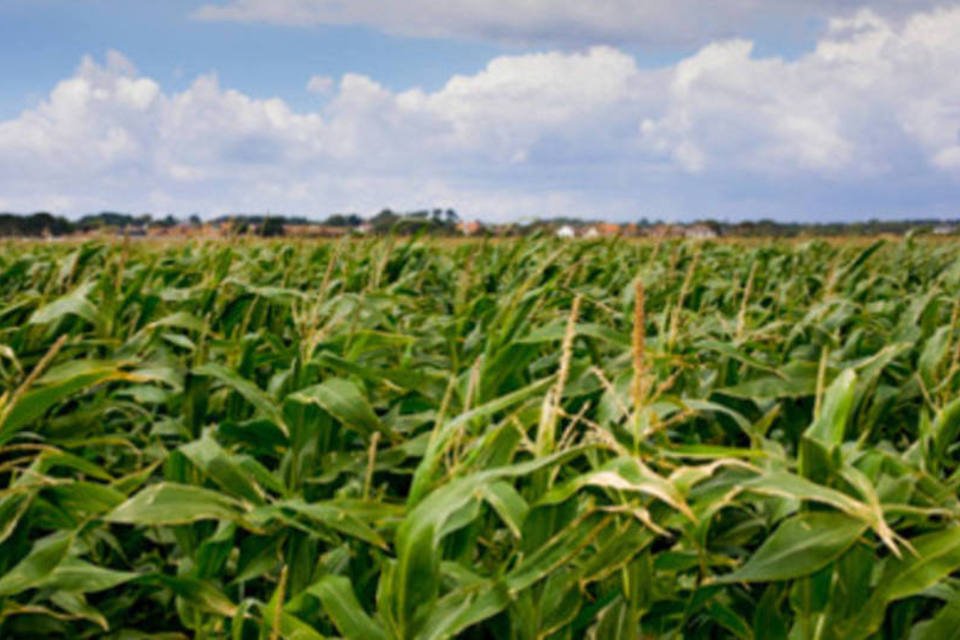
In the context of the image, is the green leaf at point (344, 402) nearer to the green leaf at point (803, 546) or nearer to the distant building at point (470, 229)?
the green leaf at point (803, 546)

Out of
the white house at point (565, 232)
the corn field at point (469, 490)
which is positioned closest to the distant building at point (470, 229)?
the white house at point (565, 232)

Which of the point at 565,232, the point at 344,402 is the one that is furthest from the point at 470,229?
the point at 344,402

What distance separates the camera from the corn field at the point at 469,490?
1622 millimetres

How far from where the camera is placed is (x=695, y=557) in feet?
6.08

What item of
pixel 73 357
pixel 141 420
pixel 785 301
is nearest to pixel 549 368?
pixel 141 420

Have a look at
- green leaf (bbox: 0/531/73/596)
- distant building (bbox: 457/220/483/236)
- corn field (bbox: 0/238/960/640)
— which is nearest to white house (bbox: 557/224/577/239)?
distant building (bbox: 457/220/483/236)

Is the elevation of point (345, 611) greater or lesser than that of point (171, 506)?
lesser

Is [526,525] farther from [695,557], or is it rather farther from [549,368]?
[549,368]

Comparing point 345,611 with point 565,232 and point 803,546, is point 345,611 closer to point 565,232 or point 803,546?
point 803,546

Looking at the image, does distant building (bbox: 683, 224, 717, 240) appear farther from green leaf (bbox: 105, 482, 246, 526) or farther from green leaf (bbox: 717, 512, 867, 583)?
green leaf (bbox: 717, 512, 867, 583)

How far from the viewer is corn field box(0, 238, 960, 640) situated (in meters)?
1.62

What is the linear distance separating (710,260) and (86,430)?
698 cm

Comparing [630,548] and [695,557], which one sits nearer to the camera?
[630,548]

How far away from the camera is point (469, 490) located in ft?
5.16
